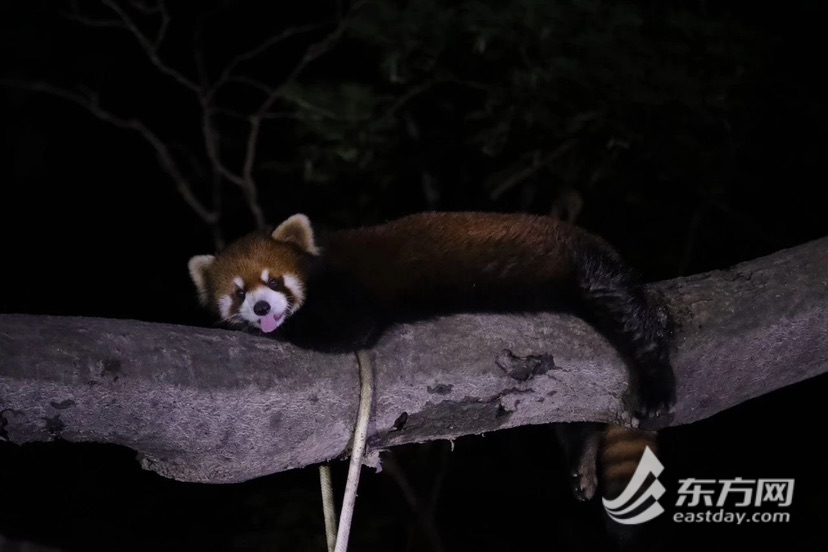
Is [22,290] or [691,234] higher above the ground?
[691,234]

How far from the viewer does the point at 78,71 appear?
5.79 metres

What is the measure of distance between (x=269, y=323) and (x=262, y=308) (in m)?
0.08

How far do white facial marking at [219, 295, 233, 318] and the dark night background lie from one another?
5.38ft

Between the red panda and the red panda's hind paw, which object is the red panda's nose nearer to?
the red panda

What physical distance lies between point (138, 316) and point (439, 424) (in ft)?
12.8

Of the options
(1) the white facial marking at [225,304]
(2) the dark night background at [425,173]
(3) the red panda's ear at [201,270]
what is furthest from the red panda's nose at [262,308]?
(2) the dark night background at [425,173]

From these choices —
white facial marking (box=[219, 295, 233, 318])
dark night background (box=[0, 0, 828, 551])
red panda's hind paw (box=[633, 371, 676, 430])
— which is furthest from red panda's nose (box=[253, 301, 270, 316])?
dark night background (box=[0, 0, 828, 551])

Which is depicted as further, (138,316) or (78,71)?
(78,71)

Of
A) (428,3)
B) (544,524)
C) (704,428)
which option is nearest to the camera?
(428,3)

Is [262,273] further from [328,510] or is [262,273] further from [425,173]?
[425,173]

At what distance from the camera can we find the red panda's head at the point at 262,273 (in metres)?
2.36

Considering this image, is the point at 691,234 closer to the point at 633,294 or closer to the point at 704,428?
the point at 704,428

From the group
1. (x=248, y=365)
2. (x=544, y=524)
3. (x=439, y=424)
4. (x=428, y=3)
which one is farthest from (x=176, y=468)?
(x=544, y=524)

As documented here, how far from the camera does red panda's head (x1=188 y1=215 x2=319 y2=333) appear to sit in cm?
236
